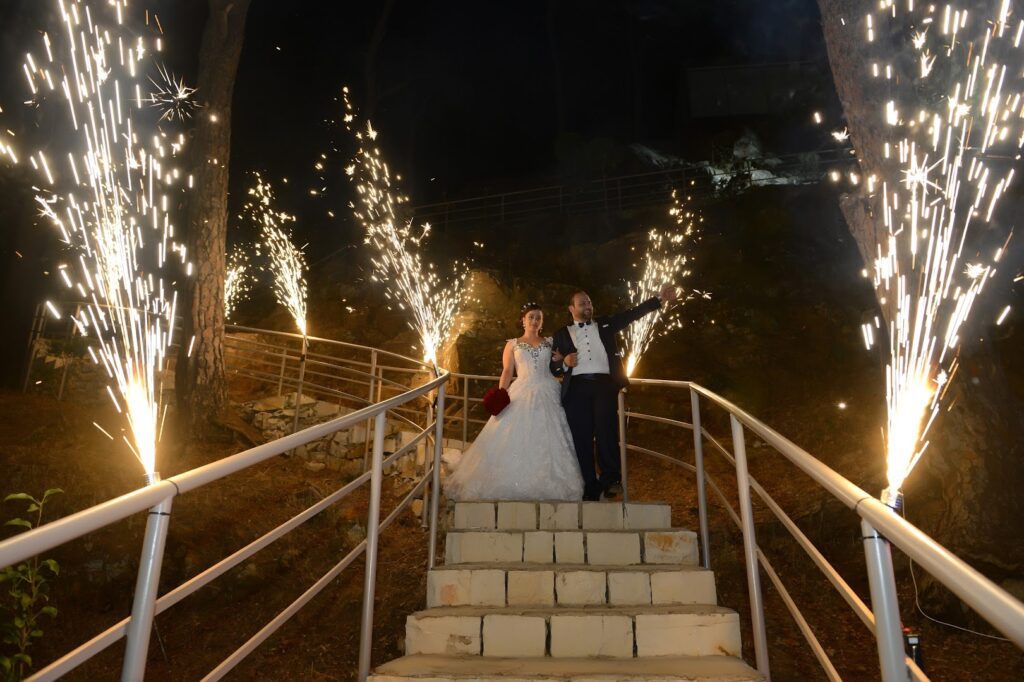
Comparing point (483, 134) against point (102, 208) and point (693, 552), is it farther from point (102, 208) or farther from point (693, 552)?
point (693, 552)

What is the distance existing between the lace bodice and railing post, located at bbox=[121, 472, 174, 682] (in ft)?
12.6

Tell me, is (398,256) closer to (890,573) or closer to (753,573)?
(753,573)

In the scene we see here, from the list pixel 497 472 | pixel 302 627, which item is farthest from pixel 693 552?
pixel 302 627

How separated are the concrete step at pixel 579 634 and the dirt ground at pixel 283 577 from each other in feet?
4.43

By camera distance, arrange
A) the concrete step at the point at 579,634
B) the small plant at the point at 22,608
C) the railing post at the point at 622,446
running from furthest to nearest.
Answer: the railing post at the point at 622,446
the small plant at the point at 22,608
the concrete step at the point at 579,634

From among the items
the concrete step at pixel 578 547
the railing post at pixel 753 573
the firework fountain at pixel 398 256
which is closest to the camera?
the railing post at pixel 753 573

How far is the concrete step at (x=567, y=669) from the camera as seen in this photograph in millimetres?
2619

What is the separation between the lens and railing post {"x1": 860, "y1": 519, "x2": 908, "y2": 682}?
4.97 feet

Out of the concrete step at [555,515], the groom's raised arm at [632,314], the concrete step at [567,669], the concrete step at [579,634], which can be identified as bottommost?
the concrete step at [567,669]

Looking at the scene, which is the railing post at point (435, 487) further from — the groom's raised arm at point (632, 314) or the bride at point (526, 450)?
the groom's raised arm at point (632, 314)

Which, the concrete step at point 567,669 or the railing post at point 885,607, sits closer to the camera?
the railing post at point 885,607

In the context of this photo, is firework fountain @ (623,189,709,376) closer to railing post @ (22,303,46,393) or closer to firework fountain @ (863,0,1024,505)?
firework fountain @ (863,0,1024,505)

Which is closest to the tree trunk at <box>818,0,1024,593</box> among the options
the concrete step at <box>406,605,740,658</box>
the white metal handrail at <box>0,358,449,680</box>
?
the concrete step at <box>406,605,740,658</box>

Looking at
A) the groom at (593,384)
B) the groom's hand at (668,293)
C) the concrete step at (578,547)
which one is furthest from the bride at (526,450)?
the groom's hand at (668,293)
